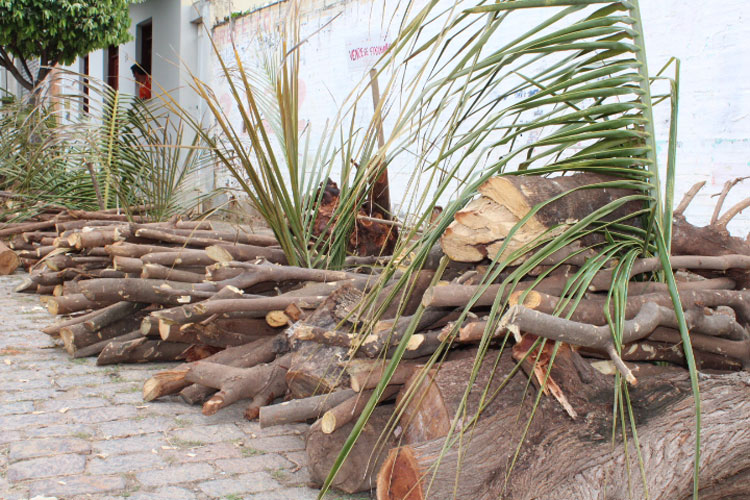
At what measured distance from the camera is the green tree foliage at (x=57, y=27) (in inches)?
388

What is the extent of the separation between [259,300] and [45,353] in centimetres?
150

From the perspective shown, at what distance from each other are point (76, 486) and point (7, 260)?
4.88 metres

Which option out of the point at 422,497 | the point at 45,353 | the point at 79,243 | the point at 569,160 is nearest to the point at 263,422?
the point at 422,497

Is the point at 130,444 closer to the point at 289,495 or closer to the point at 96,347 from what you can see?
the point at 289,495

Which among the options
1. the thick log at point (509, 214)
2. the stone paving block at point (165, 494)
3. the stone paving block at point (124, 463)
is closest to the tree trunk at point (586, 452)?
the thick log at point (509, 214)

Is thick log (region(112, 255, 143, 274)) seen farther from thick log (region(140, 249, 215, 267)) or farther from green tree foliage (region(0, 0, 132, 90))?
green tree foliage (region(0, 0, 132, 90))

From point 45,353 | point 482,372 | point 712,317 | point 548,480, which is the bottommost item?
point 45,353

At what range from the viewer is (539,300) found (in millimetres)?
1831

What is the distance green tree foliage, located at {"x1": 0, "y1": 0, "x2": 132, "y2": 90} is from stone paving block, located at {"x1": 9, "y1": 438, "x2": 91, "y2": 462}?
26.3ft

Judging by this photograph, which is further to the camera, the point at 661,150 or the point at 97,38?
the point at 97,38

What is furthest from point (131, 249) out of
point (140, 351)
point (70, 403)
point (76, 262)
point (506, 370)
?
point (506, 370)

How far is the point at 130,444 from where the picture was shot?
8.90 ft

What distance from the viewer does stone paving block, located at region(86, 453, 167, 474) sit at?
248 centimetres

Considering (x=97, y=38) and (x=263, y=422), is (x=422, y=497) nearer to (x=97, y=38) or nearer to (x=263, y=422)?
(x=263, y=422)
